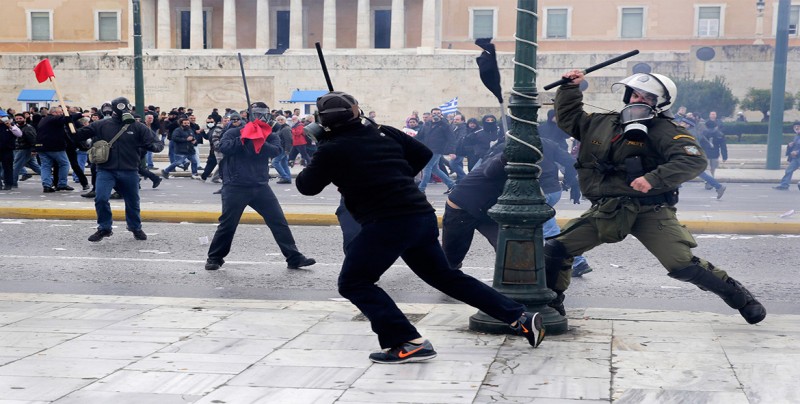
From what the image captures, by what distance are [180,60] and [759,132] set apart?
2770cm

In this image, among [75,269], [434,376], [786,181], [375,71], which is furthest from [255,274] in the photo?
[375,71]

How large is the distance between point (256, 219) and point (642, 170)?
318 inches

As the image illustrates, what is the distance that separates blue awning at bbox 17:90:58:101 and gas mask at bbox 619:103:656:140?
49.3 m

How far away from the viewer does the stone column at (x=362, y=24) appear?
6619 cm

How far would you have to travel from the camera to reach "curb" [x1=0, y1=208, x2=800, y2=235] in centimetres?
1312

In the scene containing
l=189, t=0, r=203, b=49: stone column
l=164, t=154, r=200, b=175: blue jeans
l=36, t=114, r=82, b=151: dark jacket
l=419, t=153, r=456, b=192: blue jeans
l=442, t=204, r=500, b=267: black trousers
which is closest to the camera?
l=442, t=204, r=500, b=267: black trousers

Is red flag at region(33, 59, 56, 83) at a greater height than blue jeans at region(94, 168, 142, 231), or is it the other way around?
red flag at region(33, 59, 56, 83)

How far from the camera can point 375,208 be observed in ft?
20.2

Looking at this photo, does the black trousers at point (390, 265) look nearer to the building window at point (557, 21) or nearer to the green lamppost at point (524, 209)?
the green lamppost at point (524, 209)

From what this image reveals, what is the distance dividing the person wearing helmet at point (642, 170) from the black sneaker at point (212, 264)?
4.45 meters

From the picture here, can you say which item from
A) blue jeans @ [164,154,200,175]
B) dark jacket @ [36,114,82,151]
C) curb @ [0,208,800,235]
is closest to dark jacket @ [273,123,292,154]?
blue jeans @ [164,154,200,175]

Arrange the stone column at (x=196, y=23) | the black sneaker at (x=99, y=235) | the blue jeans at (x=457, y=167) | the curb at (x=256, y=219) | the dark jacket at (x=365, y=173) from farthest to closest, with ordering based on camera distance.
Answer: the stone column at (x=196, y=23)
the blue jeans at (x=457, y=167)
the curb at (x=256, y=219)
the black sneaker at (x=99, y=235)
the dark jacket at (x=365, y=173)

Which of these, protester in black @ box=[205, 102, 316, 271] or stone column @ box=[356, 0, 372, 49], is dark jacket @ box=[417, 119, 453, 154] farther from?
stone column @ box=[356, 0, 372, 49]

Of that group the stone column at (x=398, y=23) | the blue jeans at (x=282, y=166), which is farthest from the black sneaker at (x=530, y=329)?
the stone column at (x=398, y=23)
